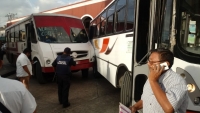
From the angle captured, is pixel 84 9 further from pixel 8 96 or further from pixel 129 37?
pixel 8 96

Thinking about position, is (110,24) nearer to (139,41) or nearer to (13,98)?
(139,41)

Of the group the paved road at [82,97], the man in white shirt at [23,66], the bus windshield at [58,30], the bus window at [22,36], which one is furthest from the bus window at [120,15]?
the bus window at [22,36]

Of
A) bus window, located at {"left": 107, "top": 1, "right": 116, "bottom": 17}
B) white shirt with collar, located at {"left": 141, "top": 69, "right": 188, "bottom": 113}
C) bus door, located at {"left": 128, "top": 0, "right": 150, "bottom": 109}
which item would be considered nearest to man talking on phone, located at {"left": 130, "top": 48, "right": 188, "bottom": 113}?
white shirt with collar, located at {"left": 141, "top": 69, "right": 188, "bottom": 113}

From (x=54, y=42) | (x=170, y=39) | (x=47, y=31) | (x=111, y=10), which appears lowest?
(x=54, y=42)

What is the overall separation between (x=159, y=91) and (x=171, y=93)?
0.31 ft

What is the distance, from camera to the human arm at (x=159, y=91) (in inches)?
62.9

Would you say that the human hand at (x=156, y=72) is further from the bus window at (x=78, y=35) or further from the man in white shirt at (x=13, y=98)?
the bus window at (x=78, y=35)

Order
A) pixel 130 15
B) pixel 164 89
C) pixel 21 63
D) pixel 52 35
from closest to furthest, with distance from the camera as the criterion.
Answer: pixel 164 89
pixel 130 15
pixel 21 63
pixel 52 35

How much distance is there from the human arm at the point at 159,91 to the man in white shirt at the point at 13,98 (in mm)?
1033

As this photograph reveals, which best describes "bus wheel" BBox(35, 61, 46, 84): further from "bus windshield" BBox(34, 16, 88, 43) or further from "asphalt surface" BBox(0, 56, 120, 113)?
"bus windshield" BBox(34, 16, 88, 43)

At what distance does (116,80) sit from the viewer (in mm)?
5234

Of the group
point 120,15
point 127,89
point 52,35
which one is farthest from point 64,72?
point 52,35

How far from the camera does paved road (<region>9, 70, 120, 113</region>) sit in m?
5.18

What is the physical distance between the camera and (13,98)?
4.84 ft
